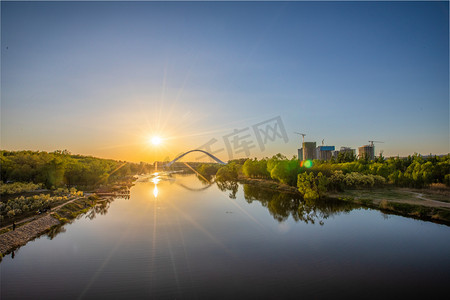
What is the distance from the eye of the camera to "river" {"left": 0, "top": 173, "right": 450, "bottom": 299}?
801 centimetres

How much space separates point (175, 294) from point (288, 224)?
984cm

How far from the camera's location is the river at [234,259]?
8.01 m

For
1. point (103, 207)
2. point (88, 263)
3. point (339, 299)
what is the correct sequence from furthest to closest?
point (103, 207)
point (88, 263)
point (339, 299)

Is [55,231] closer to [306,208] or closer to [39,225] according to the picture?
[39,225]

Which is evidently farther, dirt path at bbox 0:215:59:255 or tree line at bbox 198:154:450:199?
tree line at bbox 198:154:450:199

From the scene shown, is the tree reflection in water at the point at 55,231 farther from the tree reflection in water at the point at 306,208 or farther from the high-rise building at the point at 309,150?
the high-rise building at the point at 309,150

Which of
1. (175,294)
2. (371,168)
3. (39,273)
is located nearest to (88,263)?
(39,273)

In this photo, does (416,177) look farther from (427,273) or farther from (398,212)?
(427,273)

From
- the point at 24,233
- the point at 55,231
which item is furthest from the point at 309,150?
the point at 24,233

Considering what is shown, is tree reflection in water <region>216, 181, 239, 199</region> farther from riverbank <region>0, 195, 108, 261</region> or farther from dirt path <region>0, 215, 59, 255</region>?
dirt path <region>0, 215, 59, 255</region>

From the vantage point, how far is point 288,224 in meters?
15.8

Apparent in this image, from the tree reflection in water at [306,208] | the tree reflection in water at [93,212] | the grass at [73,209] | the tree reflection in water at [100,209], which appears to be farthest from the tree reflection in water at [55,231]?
the tree reflection in water at [306,208]

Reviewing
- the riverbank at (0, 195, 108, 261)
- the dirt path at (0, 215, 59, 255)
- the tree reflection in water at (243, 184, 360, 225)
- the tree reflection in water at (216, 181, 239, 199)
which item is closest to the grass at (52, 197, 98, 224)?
the riverbank at (0, 195, 108, 261)

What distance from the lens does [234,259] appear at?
407 inches
